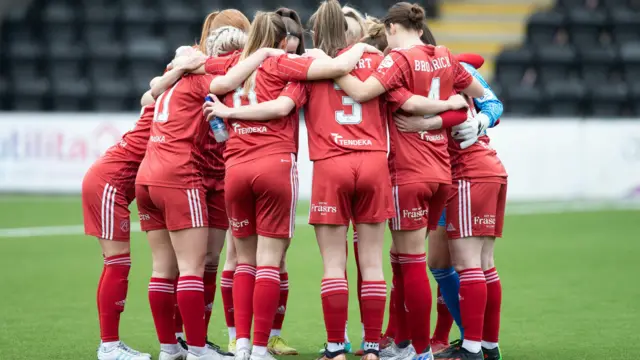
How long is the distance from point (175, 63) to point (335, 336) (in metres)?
1.83

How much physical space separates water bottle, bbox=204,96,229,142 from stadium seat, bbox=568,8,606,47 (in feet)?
51.3

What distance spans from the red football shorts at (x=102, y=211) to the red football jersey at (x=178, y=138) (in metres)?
0.31

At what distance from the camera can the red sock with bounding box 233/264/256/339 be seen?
553 cm

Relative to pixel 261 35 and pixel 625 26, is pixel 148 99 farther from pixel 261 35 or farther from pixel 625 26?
pixel 625 26

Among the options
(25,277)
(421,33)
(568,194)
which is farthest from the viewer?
(568,194)

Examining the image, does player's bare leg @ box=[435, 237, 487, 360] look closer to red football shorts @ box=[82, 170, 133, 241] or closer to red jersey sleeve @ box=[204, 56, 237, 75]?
red jersey sleeve @ box=[204, 56, 237, 75]

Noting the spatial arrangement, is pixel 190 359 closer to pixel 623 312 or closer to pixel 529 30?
pixel 623 312

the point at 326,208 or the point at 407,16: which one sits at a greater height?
the point at 407,16

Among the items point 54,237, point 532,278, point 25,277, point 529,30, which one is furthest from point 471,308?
point 529,30

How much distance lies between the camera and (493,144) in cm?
1546

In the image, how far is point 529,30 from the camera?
66.9 ft

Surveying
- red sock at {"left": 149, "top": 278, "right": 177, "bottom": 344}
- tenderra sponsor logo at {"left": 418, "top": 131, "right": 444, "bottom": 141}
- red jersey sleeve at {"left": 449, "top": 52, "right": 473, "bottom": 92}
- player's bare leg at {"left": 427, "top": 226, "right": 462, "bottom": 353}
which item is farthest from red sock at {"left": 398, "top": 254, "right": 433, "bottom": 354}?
red sock at {"left": 149, "top": 278, "right": 177, "bottom": 344}

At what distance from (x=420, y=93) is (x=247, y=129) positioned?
100 cm

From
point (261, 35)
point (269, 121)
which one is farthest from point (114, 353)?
point (261, 35)
